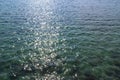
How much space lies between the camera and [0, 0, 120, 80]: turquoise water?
22.0 m

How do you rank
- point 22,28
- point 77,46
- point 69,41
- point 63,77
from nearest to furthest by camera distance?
1. point 63,77
2. point 77,46
3. point 69,41
4. point 22,28

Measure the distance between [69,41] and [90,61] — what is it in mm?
8285

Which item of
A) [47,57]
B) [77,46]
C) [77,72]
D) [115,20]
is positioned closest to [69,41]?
[77,46]

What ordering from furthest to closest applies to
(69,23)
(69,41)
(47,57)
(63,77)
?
(69,23)
(69,41)
(47,57)
(63,77)

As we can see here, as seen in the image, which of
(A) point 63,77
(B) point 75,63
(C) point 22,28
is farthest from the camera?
(C) point 22,28

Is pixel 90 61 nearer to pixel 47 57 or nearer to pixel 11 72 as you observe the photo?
pixel 47 57

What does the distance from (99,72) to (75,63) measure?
3251mm

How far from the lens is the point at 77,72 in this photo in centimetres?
2220

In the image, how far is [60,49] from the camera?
29031mm

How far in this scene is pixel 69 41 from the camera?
107 ft

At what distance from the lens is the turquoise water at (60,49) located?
22.0 meters

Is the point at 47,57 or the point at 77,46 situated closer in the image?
the point at 47,57

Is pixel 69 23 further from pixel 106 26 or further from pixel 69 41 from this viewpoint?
pixel 69 41

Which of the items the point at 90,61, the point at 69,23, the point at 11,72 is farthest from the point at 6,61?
the point at 69,23
